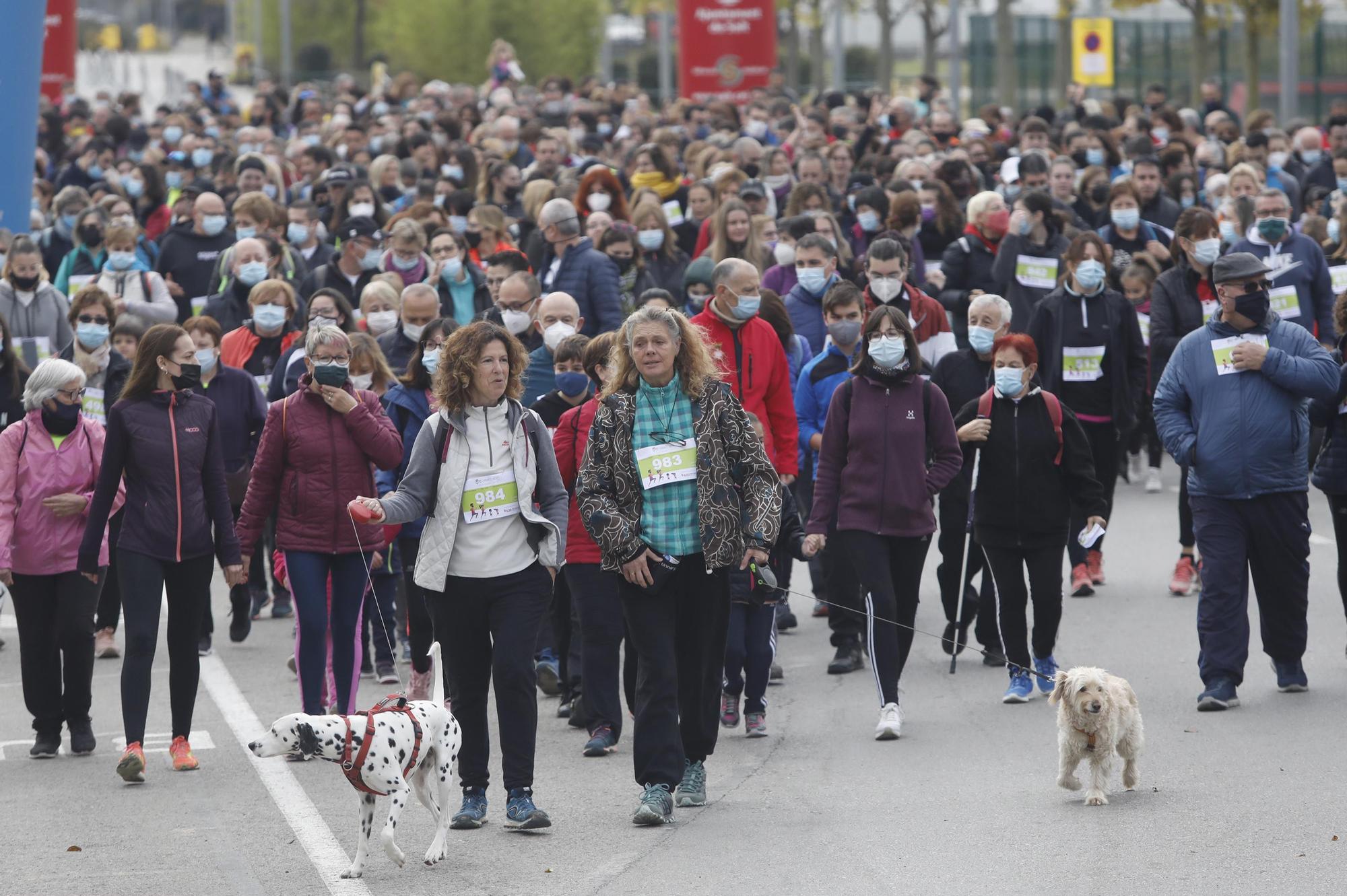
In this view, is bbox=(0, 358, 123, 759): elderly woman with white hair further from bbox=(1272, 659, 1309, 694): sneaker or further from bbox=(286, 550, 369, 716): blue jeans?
bbox=(1272, 659, 1309, 694): sneaker

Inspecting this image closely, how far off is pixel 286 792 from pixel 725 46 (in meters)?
28.8

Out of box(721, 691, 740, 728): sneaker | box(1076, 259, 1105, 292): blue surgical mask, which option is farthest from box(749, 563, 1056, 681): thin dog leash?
box(1076, 259, 1105, 292): blue surgical mask

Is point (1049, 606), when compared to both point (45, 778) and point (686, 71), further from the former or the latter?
point (686, 71)

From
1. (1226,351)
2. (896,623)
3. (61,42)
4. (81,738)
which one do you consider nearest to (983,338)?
(1226,351)

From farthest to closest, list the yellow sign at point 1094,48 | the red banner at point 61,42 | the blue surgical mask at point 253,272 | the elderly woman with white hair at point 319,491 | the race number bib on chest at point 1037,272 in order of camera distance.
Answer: the yellow sign at point 1094,48 < the red banner at point 61,42 < the race number bib on chest at point 1037,272 < the blue surgical mask at point 253,272 < the elderly woman with white hair at point 319,491

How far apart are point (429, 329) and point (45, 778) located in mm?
2886

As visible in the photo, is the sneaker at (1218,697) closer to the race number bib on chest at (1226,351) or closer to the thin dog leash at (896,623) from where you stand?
the thin dog leash at (896,623)

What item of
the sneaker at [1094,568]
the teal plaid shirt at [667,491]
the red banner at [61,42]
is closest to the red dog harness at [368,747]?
the teal plaid shirt at [667,491]

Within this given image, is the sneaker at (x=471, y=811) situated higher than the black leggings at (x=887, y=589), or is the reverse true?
the black leggings at (x=887, y=589)

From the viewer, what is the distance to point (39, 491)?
9.57 metres

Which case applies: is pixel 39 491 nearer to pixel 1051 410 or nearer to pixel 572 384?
pixel 572 384

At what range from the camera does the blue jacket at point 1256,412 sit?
974 cm

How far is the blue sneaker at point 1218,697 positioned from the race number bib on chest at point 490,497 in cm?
363

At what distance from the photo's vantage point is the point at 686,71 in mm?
36531
